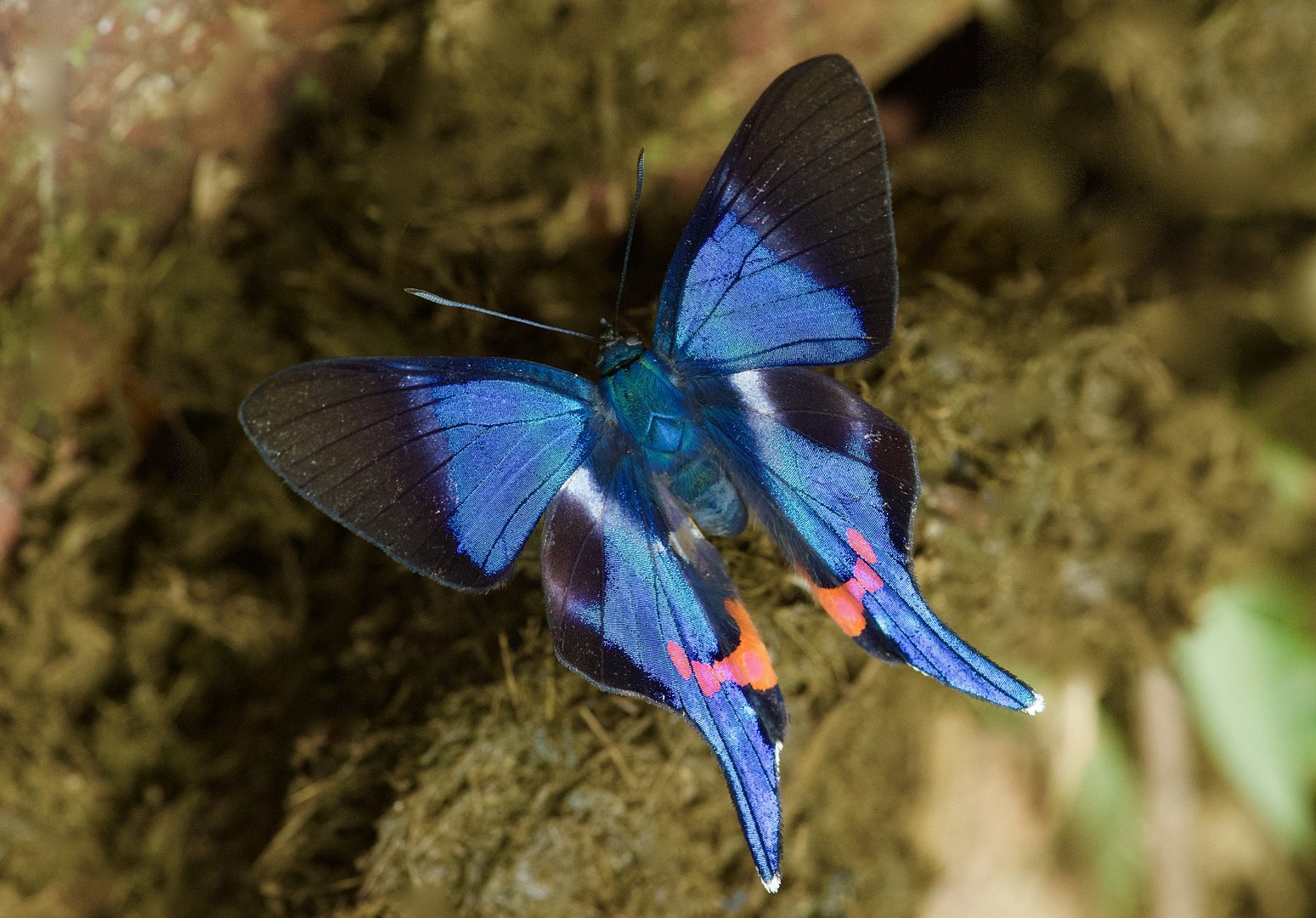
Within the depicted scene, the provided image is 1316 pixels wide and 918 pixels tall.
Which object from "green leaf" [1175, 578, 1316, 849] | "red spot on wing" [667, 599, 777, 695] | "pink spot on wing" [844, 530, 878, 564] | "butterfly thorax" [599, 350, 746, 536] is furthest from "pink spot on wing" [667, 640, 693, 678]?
"green leaf" [1175, 578, 1316, 849]

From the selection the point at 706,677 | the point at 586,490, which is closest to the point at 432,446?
the point at 586,490

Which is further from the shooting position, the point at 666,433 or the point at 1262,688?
Answer: the point at 1262,688

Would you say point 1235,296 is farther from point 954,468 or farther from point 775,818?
point 775,818

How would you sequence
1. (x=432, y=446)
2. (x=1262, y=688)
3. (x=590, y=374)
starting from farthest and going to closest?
1. (x=1262, y=688)
2. (x=590, y=374)
3. (x=432, y=446)

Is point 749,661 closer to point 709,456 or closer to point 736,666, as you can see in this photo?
point 736,666

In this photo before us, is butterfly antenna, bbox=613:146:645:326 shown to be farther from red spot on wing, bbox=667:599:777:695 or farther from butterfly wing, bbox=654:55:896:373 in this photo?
red spot on wing, bbox=667:599:777:695

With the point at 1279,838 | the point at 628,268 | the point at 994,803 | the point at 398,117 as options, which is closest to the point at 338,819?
the point at 628,268

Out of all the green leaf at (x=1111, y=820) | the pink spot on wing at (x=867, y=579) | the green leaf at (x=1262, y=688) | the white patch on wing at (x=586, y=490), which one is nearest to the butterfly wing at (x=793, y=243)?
the white patch on wing at (x=586, y=490)
